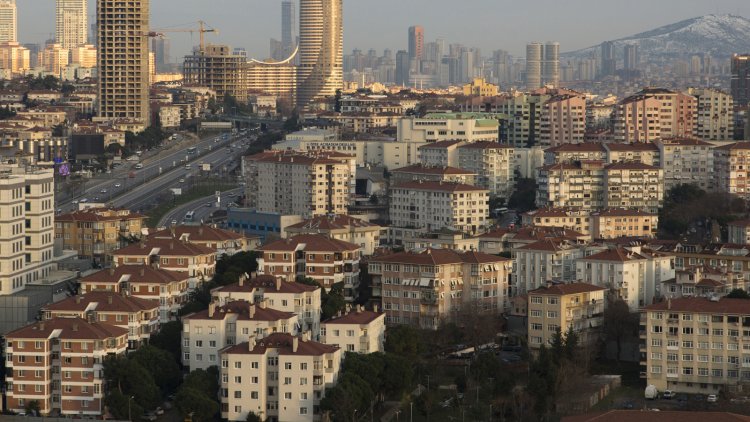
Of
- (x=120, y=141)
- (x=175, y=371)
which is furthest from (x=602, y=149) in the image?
(x=175, y=371)

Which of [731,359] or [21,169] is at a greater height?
[21,169]

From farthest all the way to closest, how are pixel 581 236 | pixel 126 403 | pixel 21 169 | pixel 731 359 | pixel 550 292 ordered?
pixel 581 236 < pixel 21 169 < pixel 550 292 < pixel 731 359 < pixel 126 403

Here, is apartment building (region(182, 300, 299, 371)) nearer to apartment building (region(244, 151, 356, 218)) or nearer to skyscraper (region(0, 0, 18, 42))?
apartment building (region(244, 151, 356, 218))

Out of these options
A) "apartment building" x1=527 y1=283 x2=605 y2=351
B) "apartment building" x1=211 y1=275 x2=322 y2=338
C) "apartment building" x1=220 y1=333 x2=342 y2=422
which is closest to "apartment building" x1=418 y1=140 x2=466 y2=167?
"apartment building" x1=527 y1=283 x2=605 y2=351

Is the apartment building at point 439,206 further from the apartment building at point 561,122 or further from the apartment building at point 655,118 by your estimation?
the apartment building at point 561,122

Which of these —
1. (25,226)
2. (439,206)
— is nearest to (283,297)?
(25,226)

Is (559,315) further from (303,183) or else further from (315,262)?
(303,183)

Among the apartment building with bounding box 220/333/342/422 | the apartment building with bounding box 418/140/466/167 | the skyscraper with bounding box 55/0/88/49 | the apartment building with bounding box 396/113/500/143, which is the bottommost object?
the apartment building with bounding box 220/333/342/422

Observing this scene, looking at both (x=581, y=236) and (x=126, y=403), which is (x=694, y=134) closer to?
(x=581, y=236)
